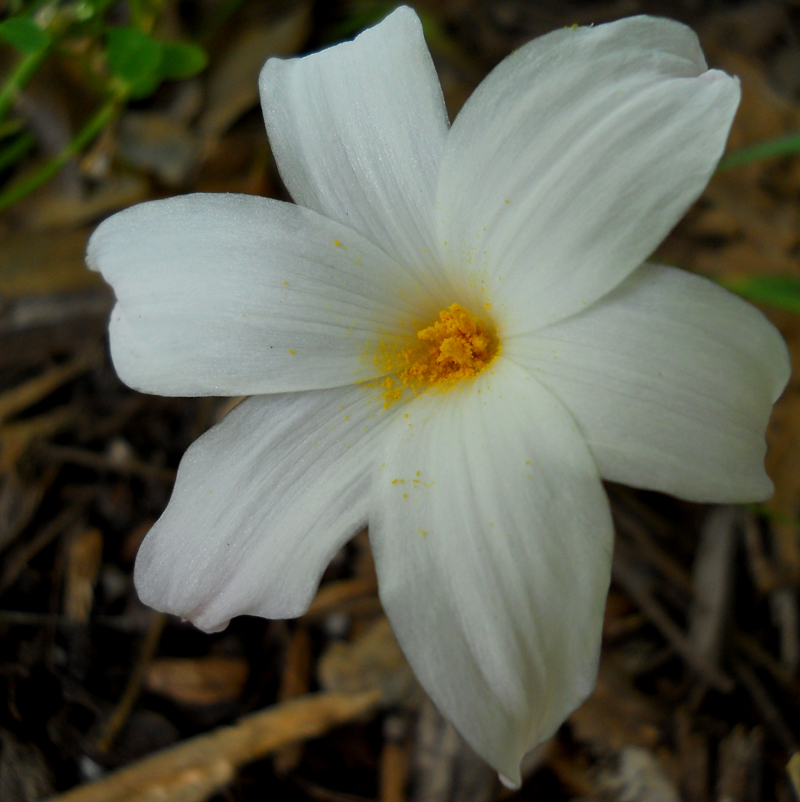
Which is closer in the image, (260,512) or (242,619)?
(260,512)

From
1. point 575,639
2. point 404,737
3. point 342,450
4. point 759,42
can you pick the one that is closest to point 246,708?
point 404,737

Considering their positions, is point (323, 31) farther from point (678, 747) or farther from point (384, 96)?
point (678, 747)

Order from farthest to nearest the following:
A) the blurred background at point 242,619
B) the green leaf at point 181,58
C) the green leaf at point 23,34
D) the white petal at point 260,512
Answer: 1. the green leaf at point 181,58
2. the blurred background at point 242,619
3. the green leaf at point 23,34
4. the white petal at point 260,512

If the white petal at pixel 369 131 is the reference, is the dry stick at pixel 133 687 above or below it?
below

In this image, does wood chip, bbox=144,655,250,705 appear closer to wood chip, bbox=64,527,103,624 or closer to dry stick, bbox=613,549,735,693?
wood chip, bbox=64,527,103,624

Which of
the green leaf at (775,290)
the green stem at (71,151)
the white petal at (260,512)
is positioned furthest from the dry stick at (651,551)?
the green stem at (71,151)

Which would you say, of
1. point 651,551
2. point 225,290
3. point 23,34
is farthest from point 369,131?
point 651,551

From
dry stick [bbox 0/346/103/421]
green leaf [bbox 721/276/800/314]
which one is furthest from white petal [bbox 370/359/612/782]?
dry stick [bbox 0/346/103/421]

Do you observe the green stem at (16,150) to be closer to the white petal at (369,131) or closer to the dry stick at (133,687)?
the white petal at (369,131)

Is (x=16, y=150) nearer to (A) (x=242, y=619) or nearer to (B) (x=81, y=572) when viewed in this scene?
(B) (x=81, y=572)
